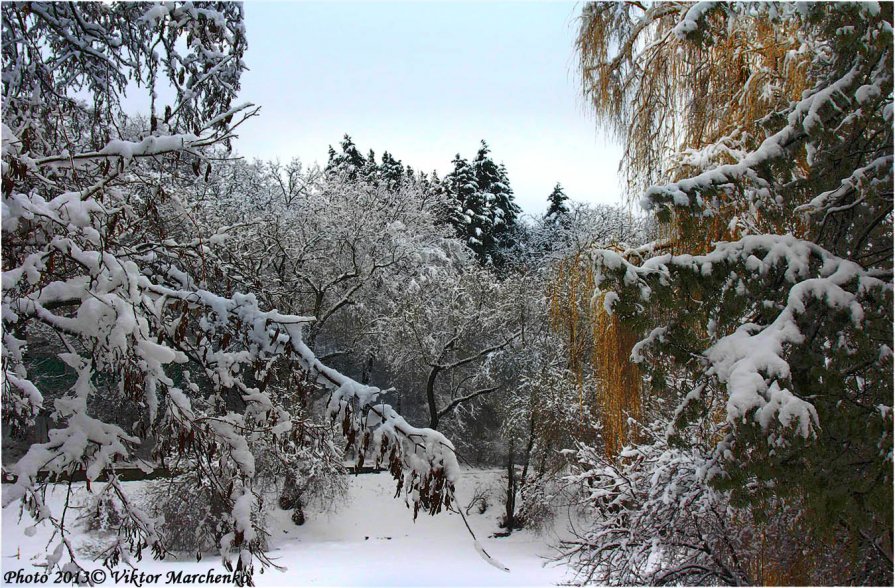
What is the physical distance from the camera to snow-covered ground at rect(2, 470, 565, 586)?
1076 centimetres

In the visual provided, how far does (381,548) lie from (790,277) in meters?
12.6

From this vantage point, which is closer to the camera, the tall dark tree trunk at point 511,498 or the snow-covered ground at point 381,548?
the snow-covered ground at point 381,548

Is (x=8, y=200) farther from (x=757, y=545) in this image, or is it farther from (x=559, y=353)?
(x=559, y=353)

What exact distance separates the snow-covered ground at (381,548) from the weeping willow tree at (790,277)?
21.1 ft

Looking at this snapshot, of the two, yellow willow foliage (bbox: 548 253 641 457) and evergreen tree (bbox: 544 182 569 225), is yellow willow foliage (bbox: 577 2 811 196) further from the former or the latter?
evergreen tree (bbox: 544 182 569 225)

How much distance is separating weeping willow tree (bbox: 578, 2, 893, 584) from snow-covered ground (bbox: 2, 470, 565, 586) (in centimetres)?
644

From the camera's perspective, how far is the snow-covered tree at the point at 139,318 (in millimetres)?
2359

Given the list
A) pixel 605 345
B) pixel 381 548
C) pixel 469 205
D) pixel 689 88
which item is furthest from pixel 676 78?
pixel 469 205

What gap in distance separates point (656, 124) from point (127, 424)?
11.4 m

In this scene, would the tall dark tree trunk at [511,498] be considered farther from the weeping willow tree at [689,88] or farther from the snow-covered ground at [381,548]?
the weeping willow tree at [689,88]

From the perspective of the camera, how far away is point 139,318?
2.49 metres

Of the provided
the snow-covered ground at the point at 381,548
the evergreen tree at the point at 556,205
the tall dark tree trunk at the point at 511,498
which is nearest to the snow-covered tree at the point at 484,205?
the evergreen tree at the point at 556,205

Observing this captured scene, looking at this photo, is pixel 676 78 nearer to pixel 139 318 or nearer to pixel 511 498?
pixel 139 318

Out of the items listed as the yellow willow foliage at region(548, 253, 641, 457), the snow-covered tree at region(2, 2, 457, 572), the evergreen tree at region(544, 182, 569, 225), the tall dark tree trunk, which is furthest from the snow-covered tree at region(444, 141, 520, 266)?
the snow-covered tree at region(2, 2, 457, 572)
